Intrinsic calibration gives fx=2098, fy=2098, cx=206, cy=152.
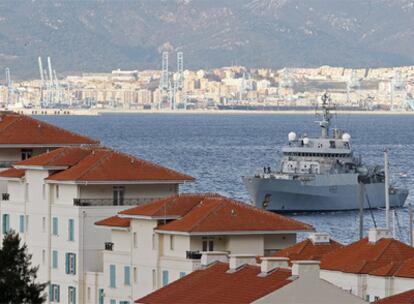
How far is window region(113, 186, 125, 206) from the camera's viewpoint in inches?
2019

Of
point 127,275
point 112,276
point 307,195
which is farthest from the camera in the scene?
point 307,195

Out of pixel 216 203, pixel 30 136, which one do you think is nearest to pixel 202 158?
pixel 30 136

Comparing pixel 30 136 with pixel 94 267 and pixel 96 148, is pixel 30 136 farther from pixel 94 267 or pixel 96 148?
pixel 94 267

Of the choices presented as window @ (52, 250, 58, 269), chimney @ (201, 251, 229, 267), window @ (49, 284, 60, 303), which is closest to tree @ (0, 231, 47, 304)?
chimney @ (201, 251, 229, 267)

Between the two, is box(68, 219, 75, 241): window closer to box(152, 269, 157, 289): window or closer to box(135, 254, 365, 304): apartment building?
box(152, 269, 157, 289): window

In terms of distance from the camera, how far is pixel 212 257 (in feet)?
135

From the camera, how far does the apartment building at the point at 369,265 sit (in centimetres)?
3969

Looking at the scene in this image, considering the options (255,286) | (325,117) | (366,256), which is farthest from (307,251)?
(325,117)

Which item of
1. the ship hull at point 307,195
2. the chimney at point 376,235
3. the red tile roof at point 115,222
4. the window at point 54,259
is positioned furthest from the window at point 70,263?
the ship hull at point 307,195

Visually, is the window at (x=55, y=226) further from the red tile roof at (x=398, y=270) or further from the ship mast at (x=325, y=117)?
the ship mast at (x=325, y=117)

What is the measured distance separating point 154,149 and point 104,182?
477 feet

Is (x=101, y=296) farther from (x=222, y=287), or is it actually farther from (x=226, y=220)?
(x=222, y=287)

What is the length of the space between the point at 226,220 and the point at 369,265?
5.06 m

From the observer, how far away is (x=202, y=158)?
177 m
